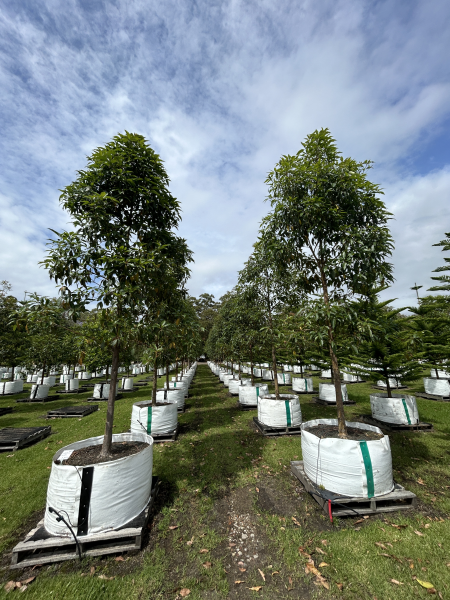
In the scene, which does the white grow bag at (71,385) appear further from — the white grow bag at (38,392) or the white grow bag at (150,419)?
the white grow bag at (150,419)

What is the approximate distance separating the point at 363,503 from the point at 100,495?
3.89 meters

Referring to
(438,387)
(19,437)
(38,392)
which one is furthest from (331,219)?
(38,392)

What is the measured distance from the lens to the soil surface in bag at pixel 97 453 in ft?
12.2

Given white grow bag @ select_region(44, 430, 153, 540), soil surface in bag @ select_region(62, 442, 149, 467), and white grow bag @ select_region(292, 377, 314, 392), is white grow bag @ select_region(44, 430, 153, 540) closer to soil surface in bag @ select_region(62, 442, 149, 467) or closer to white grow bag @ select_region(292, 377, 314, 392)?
soil surface in bag @ select_region(62, 442, 149, 467)

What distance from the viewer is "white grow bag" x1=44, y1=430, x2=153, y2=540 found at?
3090mm

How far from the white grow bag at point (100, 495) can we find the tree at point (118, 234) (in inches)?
30.2

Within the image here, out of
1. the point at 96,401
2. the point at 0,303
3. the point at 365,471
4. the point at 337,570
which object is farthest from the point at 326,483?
the point at 0,303

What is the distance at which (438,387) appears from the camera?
11.6 meters

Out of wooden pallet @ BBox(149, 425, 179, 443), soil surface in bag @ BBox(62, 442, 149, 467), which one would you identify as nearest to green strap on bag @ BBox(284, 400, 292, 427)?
wooden pallet @ BBox(149, 425, 179, 443)

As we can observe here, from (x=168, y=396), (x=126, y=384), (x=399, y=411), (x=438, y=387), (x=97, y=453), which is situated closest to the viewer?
(x=97, y=453)

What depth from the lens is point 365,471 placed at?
3.73 m

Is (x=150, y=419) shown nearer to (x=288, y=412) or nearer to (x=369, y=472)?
(x=288, y=412)

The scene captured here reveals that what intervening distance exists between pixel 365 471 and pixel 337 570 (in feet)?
4.69

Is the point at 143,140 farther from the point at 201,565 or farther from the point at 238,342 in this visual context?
the point at 238,342
